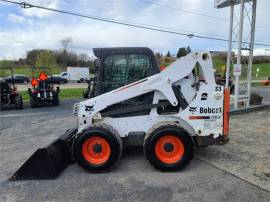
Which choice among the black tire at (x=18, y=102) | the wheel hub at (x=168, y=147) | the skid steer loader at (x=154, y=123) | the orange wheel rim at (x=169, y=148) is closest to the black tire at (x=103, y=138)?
the skid steer loader at (x=154, y=123)

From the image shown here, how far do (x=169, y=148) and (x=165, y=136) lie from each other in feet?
0.75

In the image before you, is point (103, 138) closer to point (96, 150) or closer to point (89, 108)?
point (96, 150)

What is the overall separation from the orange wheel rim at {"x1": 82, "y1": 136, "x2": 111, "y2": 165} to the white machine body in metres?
0.34

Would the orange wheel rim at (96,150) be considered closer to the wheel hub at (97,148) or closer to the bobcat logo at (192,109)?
the wheel hub at (97,148)

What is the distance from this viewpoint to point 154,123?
4.70 metres

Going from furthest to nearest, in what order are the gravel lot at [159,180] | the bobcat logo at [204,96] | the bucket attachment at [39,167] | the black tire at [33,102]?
the black tire at [33,102] → the bobcat logo at [204,96] → the bucket attachment at [39,167] → the gravel lot at [159,180]

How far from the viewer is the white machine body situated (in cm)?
452

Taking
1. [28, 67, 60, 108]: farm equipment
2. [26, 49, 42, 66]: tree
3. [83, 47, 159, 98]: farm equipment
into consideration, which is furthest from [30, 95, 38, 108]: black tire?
[26, 49, 42, 66]: tree

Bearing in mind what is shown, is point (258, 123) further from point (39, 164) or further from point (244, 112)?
point (39, 164)

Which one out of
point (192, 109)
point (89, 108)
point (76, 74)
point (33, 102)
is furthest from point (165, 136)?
point (76, 74)

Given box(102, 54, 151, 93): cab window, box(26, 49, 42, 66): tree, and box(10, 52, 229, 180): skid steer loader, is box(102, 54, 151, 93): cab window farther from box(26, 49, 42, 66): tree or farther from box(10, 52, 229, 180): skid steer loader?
box(26, 49, 42, 66): tree

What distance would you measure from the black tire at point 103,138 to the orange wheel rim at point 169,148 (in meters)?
0.68

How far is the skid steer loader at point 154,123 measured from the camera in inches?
170

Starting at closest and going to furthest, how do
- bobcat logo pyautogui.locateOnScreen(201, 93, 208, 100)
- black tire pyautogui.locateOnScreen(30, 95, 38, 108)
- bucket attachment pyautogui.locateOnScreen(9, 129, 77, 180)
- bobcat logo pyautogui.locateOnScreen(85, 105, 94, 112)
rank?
bucket attachment pyautogui.locateOnScreen(9, 129, 77, 180)
bobcat logo pyautogui.locateOnScreen(201, 93, 208, 100)
bobcat logo pyautogui.locateOnScreen(85, 105, 94, 112)
black tire pyautogui.locateOnScreen(30, 95, 38, 108)
